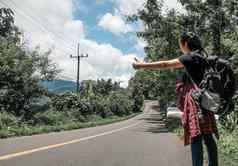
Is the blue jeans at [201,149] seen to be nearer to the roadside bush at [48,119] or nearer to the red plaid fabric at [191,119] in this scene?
the red plaid fabric at [191,119]

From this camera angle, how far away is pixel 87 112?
45625 millimetres

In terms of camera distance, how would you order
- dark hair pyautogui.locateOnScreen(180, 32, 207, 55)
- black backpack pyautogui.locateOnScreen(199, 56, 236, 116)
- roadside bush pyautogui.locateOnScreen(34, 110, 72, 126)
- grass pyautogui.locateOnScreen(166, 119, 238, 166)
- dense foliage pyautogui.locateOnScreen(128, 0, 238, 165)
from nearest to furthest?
black backpack pyautogui.locateOnScreen(199, 56, 236, 116)
dark hair pyautogui.locateOnScreen(180, 32, 207, 55)
grass pyautogui.locateOnScreen(166, 119, 238, 166)
dense foliage pyautogui.locateOnScreen(128, 0, 238, 165)
roadside bush pyautogui.locateOnScreen(34, 110, 72, 126)

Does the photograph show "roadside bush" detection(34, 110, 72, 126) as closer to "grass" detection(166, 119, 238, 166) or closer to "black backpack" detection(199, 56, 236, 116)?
"grass" detection(166, 119, 238, 166)

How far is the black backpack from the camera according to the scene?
4418 mm

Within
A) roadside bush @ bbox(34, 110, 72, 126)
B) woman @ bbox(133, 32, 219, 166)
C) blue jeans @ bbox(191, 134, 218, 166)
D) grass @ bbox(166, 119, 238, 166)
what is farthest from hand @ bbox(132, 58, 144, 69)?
roadside bush @ bbox(34, 110, 72, 126)

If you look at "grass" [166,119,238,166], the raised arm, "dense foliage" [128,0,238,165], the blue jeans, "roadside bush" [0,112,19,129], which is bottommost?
"grass" [166,119,238,166]

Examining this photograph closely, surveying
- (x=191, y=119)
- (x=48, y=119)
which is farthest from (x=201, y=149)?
Answer: (x=48, y=119)

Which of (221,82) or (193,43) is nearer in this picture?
(221,82)

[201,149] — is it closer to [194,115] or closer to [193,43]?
[194,115]

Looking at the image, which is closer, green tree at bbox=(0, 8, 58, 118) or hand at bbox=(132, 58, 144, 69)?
hand at bbox=(132, 58, 144, 69)

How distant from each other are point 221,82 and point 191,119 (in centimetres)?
48

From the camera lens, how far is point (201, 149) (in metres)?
4.57

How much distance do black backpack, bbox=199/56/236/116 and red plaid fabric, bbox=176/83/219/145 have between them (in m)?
0.18

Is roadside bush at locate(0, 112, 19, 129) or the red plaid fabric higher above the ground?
the red plaid fabric
